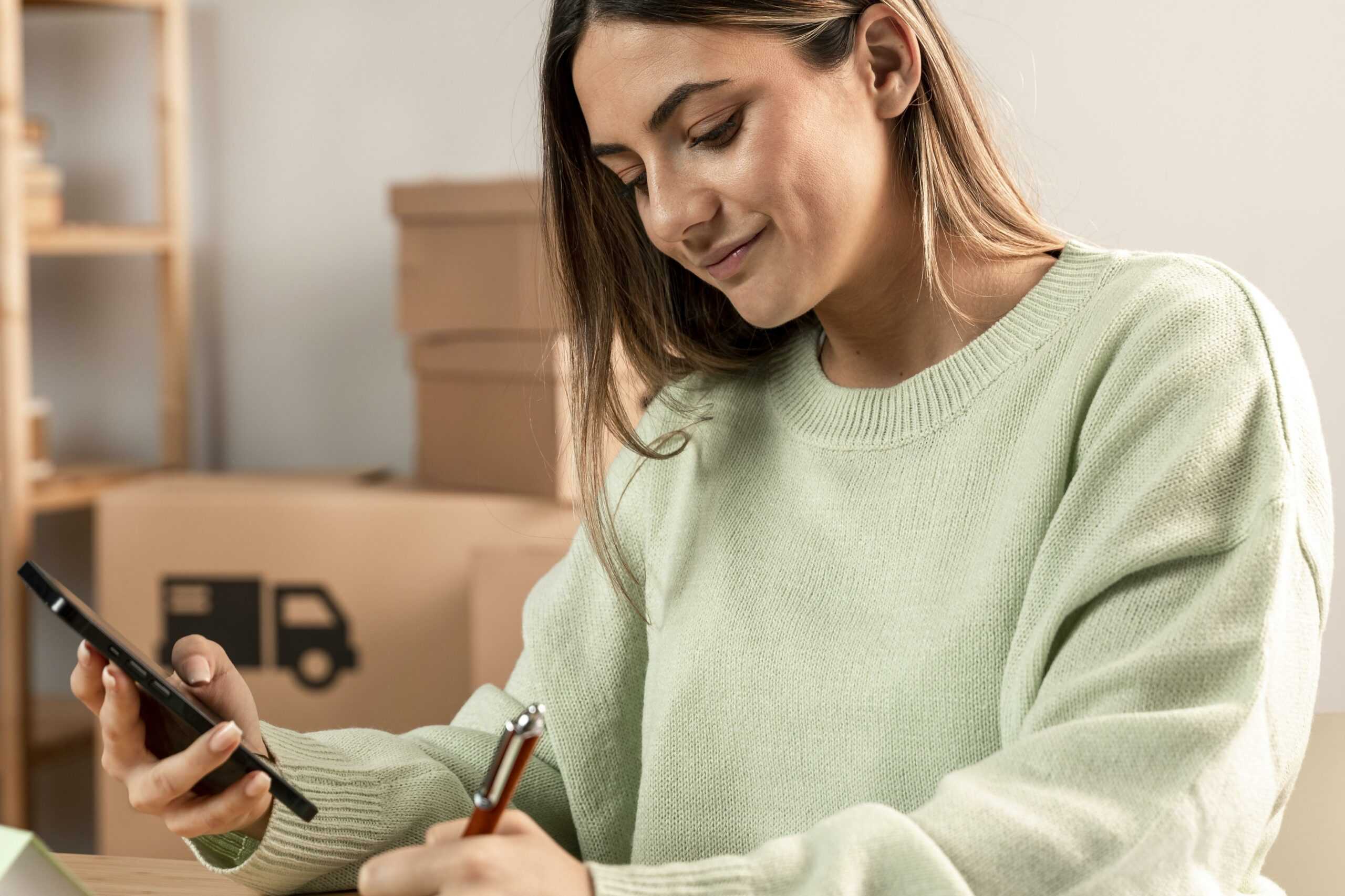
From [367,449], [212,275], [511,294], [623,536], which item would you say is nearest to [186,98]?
[212,275]

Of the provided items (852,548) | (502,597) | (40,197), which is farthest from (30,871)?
(40,197)

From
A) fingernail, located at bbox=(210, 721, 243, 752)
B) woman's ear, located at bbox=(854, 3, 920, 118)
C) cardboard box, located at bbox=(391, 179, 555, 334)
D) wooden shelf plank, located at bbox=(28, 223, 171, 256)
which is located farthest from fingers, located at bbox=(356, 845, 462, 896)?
wooden shelf plank, located at bbox=(28, 223, 171, 256)

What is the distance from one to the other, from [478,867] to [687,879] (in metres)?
0.11

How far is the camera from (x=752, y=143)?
0.86 meters

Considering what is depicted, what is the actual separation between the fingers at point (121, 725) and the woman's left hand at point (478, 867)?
283mm

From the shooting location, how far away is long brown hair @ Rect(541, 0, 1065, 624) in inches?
36.9

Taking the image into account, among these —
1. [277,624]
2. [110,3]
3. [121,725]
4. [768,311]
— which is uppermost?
[110,3]

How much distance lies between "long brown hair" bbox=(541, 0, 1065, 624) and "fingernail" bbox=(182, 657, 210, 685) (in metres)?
0.30

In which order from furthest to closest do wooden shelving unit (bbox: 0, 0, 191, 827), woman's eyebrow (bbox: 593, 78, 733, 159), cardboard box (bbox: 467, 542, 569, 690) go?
wooden shelving unit (bbox: 0, 0, 191, 827)
cardboard box (bbox: 467, 542, 569, 690)
woman's eyebrow (bbox: 593, 78, 733, 159)

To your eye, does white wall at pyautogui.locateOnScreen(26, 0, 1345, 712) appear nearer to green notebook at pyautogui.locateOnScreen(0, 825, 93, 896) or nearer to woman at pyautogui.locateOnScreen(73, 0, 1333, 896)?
woman at pyautogui.locateOnScreen(73, 0, 1333, 896)

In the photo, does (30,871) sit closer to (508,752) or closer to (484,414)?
(508,752)

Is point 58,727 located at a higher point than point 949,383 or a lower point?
lower

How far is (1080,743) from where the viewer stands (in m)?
0.65

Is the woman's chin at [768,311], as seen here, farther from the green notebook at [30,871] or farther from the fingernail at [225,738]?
the green notebook at [30,871]
